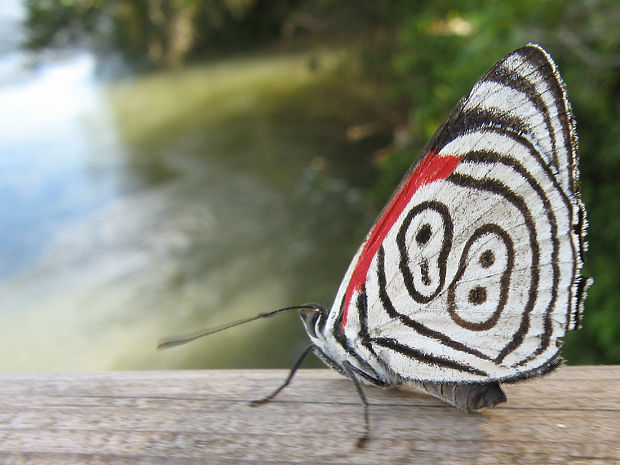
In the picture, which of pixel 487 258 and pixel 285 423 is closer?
pixel 285 423

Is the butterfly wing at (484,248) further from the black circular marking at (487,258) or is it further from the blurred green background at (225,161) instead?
the blurred green background at (225,161)

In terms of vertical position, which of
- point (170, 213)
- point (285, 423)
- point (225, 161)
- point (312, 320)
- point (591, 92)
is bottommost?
point (285, 423)

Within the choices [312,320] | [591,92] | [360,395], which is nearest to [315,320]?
[312,320]

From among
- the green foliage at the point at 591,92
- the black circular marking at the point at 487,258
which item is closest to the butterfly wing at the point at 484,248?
the black circular marking at the point at 487,258

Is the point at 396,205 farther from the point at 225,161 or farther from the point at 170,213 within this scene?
the point at 225,161

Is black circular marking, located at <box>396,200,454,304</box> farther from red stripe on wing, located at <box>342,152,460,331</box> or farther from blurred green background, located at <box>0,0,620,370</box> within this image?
blurred green background, located at <box>0,0,620,370</box>

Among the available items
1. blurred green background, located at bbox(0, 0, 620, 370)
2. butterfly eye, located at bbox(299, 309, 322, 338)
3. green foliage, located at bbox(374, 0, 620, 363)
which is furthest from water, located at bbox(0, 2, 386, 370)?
butterfly eye, located at bbox(299, 309, 322, 338)
